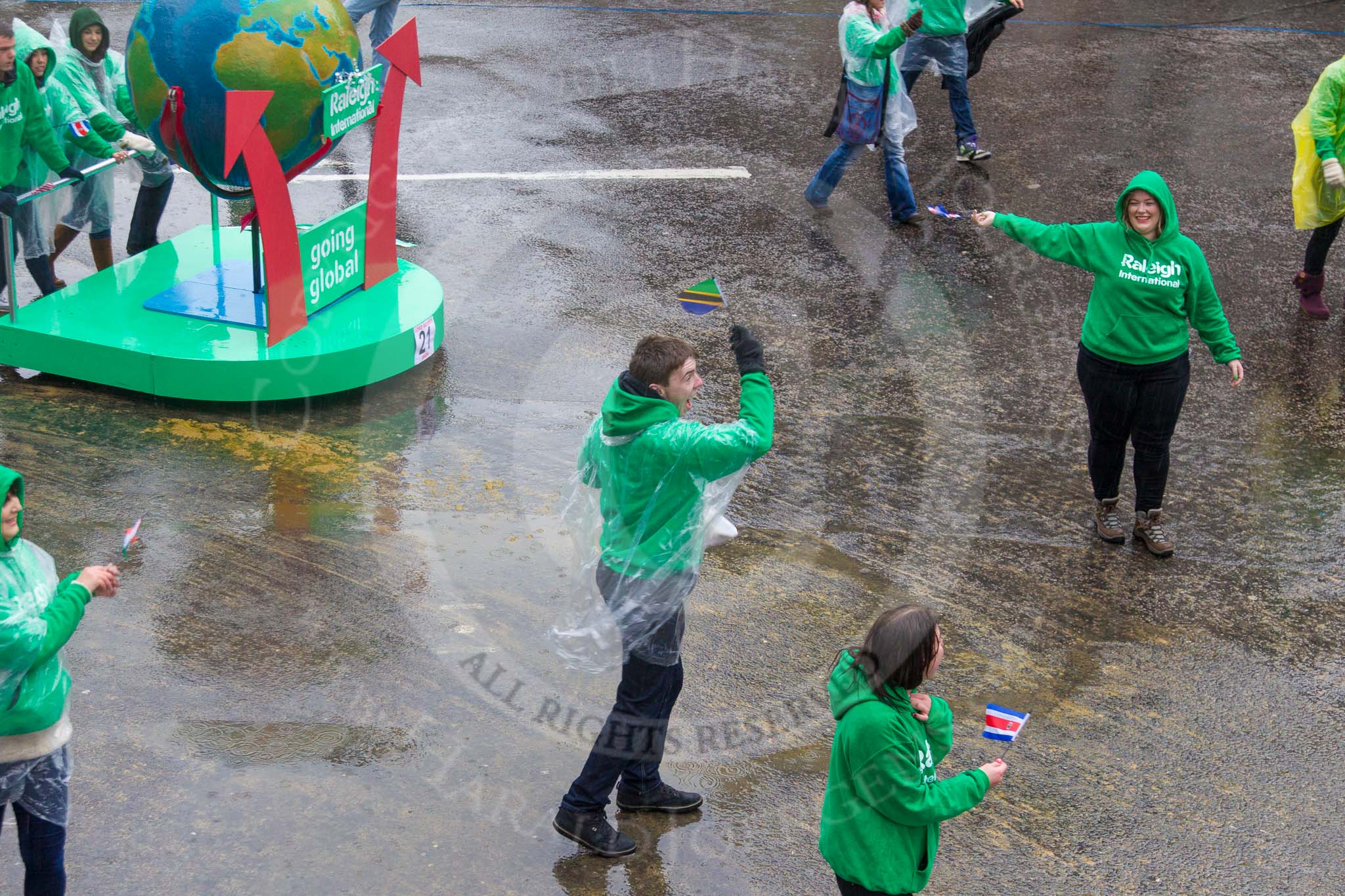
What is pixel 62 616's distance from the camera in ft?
11.2

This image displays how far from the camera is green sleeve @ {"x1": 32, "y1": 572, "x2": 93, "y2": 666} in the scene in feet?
11.0

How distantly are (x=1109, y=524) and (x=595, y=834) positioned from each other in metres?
3.20

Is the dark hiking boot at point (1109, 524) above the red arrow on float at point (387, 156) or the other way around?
the other way around

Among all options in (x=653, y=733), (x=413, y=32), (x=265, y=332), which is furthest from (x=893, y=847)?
(x=413, y=32)

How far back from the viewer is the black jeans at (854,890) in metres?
3.39

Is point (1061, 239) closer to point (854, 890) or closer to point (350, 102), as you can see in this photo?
point (854, 890)

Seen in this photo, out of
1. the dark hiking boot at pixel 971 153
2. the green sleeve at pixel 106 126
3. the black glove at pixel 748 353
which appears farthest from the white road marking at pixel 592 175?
the black glove at pixel 748 353

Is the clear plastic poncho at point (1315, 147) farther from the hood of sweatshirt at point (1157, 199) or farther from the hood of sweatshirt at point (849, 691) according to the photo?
the hood of sweatshirt at point (849, 691)

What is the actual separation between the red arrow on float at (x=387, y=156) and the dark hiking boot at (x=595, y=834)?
4114 millimetres

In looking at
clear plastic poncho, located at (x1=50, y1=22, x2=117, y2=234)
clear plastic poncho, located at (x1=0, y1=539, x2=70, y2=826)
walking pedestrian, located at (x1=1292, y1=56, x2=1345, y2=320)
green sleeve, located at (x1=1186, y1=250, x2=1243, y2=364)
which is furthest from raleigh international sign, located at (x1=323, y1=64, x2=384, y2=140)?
walking pedestrian, located at (x1=1292, y1=56, x2=1345, y2=320)

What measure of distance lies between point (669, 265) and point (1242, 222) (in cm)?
436

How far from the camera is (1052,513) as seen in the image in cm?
635

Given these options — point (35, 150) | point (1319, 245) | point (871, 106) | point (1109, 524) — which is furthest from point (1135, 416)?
point (35, 150)

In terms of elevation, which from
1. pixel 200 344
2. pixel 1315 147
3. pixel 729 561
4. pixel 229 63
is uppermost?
pixel 229 63
